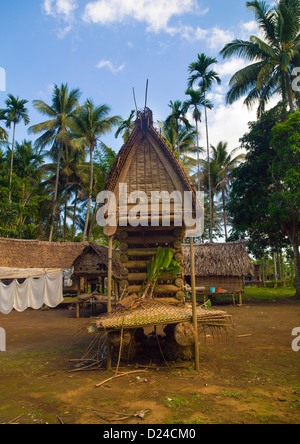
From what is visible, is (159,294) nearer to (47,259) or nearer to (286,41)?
(47,259)

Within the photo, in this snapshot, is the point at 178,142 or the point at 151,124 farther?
the point at 178,142

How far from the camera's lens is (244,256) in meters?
19.0

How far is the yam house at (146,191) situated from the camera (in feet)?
24.3

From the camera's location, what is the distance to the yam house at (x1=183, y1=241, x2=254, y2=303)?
60.2 feet

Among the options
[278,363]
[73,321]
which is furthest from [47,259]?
[278,363]

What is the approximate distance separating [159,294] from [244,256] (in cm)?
1222

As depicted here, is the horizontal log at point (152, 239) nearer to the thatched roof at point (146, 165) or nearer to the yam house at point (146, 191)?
the yam house at point (146, 191)

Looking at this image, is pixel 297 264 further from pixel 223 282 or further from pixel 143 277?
pixel 143 277

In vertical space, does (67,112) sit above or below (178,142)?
above

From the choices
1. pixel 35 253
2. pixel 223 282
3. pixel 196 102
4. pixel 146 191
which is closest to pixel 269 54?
pixel 196 102

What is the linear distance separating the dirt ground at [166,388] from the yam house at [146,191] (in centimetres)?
224

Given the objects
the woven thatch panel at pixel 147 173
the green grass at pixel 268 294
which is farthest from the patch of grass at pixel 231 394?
the green grass at pixel 268 294

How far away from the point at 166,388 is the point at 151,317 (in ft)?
4.32

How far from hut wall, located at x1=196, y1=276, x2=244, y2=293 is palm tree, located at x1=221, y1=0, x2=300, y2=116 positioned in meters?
11.9
